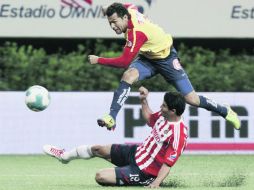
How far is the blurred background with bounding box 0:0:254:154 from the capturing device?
714 inches

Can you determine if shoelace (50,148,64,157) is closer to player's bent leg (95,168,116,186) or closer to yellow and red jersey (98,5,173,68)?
player's bent leg (95,168,116,186)

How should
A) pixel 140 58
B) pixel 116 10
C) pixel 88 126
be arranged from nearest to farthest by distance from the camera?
pixel 116 10, pixel 140 58, pixel 88 126

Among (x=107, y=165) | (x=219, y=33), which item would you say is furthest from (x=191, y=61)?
(x=107, y=165)

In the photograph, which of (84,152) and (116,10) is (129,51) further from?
(84,152)

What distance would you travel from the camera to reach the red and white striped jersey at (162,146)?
1139 centimetres

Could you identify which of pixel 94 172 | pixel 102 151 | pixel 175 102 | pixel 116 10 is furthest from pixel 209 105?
pixel 175 102

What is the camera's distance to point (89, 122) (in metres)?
18.2

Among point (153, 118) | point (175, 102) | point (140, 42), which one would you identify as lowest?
point (153, 118)

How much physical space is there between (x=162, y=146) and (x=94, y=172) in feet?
10.2

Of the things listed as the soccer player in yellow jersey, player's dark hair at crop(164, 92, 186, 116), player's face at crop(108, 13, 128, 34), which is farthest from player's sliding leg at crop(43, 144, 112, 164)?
player's face at crop(108, 13, 128, 34)

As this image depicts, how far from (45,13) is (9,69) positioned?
8.03 feet

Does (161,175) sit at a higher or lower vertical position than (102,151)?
higher

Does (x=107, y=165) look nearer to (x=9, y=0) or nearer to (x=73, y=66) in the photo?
(x=73, y=66)

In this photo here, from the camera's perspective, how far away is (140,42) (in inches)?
513
